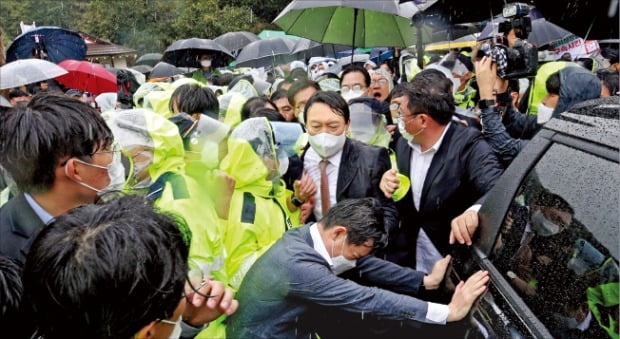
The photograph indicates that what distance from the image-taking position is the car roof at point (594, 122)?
5.17 feet

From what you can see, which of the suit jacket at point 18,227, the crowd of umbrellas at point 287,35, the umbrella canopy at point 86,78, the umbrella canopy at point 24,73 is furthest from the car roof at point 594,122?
the umbrella canopy at point 86,78

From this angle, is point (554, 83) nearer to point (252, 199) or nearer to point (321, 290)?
point (252, 199)

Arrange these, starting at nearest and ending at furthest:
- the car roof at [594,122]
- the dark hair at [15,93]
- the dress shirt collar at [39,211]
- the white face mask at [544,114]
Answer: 1. the car roof at [594,122]
2. the dress shirt collar at [39,211]
3. the white face mask at [544,114]
4. the dark hair at [15,93]

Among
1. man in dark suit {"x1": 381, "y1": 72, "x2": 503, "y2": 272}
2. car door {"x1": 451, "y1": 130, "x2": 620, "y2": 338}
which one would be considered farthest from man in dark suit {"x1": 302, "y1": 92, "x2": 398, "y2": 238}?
car door {"x1": 451, "y1": 130, "x2": 620, "y2": 338}

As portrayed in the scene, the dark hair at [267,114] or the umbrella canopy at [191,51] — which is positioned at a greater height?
the dark hair at [267,114]

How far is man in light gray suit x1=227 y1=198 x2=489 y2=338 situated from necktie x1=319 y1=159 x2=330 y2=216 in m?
0.74

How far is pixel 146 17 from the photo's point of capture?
1219 inches

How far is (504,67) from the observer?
302 centimetres

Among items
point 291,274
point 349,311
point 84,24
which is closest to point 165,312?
point 291,274

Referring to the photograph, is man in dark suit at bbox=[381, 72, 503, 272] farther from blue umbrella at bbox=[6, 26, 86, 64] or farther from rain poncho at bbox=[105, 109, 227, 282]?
blue umbrella at bbox=[6, 26, 86, 64]

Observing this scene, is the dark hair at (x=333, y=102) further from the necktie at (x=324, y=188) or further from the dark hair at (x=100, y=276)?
the dark hair at (x=100, y=276)

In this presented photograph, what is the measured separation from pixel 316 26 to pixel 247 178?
336cm

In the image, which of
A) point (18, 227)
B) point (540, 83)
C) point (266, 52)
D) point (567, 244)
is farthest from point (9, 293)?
point (266, 52)

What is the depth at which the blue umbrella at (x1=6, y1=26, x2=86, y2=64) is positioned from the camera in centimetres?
687
